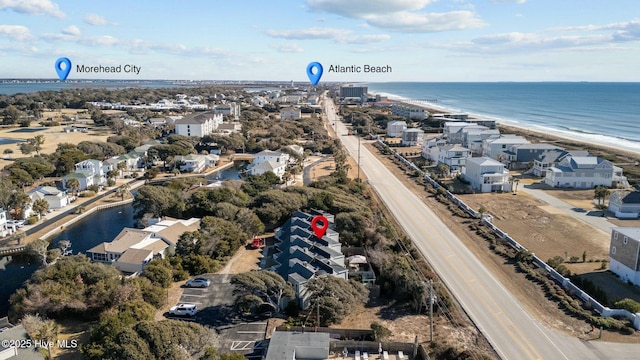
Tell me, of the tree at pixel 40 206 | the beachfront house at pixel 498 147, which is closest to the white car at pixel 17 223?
the tree at pixel 40 206

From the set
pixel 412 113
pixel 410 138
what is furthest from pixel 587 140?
pixel 412 113

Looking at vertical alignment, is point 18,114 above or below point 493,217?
above

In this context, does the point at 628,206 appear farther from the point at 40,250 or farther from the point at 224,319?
the point at 40,250

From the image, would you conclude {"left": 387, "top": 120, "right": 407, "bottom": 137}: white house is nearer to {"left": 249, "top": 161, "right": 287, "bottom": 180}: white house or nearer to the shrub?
{"left": 249, "top": 161, "right": 287, "bottom": 180}: white house

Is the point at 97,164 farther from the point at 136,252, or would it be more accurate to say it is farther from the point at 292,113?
the point at 292,113

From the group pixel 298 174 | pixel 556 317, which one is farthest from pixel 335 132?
pixel 556 317
